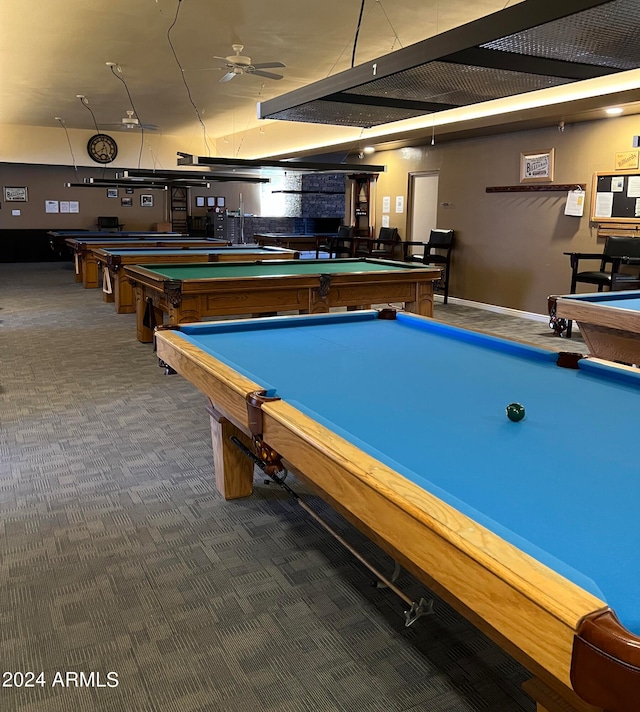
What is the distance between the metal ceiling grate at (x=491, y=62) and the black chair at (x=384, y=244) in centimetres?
645

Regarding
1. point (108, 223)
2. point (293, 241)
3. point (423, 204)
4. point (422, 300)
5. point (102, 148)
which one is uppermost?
point (102, 148)

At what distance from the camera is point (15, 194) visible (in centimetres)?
1466

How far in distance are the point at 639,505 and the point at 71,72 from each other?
27.0 feet

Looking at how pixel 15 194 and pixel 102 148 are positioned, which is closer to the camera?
pixel 102 148

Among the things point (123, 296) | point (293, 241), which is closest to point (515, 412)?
point (123, 296)

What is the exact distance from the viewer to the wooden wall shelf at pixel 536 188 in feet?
23.4

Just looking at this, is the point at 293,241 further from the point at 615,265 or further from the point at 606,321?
the point at 606,321

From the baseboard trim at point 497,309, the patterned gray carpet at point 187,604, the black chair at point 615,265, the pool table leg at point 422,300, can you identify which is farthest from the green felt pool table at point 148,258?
the patterned gray carpet at point 187,604

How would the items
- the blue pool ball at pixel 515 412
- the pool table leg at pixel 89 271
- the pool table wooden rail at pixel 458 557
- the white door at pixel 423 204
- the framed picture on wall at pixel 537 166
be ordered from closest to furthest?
1. the pool table wooden rail at pixel 458 557
2. the blue pool ball at pixel 515 412
3. the framed picture on wall at pixel 537 166
4. the white door at pixel 423 204
5. the pool table leg at pixel 89 271

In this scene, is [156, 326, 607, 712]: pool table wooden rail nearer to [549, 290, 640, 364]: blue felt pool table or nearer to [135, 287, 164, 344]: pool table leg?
[549, 290, 640, 364]: blue felt pool table

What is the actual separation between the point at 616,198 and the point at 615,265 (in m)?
0.89

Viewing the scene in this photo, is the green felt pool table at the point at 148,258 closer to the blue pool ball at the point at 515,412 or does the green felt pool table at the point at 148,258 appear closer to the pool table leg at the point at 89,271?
the pool table leg at the point at 89,271

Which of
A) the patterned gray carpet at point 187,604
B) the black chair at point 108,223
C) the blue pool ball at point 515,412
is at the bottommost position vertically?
the patterned gray carpet at point 187,604

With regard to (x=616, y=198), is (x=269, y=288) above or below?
below
